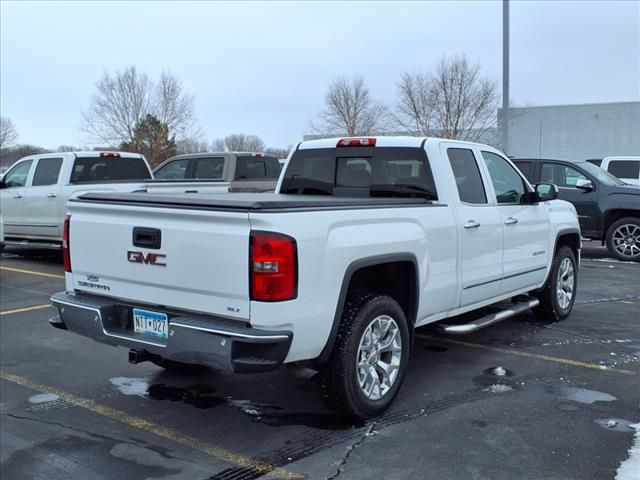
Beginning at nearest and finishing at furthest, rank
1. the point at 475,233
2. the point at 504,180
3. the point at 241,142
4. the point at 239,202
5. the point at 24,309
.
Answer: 1. the point at 239,202
2. the point at 475,233
3. the point at 504,180
4. the point at 24,309
5. the point at 241,142

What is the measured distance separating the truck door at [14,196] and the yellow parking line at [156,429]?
734cm

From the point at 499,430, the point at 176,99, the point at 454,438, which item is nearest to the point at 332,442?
the point at 454,438

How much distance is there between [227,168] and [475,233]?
8215 mm

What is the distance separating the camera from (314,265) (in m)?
3.70

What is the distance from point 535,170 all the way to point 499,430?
924 centimetres

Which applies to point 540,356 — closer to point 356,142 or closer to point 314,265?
point 356,142

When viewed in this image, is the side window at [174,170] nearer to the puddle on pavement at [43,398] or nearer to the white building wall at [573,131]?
the white building wall at [573,131]

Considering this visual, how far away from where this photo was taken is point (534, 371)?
17.5 ft

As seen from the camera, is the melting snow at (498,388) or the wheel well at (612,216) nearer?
the melting snow at (498,388)

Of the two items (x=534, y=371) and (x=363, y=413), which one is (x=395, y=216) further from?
(x=534, y=371)

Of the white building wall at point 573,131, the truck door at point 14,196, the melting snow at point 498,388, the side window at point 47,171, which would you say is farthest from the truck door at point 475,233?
the truck door at point 14,196

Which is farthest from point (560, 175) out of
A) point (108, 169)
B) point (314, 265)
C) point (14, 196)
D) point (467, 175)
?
point (14, 196)

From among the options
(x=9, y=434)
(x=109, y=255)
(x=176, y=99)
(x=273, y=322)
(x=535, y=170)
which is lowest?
(x=9, y=434)

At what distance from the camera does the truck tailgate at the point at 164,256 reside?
3613 mm
